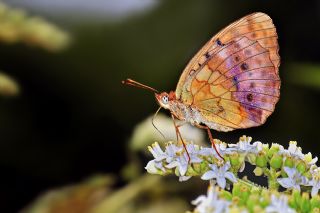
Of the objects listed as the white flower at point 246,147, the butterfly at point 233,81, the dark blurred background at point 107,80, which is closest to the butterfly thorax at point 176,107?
the butterfly at point 233,81

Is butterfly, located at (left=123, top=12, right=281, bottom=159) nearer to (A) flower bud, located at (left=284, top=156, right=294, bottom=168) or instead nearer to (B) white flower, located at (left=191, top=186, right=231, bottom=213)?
(A) flower bud, located at (left=284, top=156, right=294, bottom=168)

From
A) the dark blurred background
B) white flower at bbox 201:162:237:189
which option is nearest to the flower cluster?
white flower at bbox 201:162:237:189

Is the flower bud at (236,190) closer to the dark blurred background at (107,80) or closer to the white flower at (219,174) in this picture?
the white flower at (219,174)

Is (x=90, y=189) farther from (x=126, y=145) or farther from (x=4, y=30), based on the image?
(x=4, y=30)

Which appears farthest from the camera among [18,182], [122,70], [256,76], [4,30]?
[122,70]

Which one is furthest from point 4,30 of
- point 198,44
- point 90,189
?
point 198,44

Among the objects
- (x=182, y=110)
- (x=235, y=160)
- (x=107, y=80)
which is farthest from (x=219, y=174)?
(x=107, y=80)
